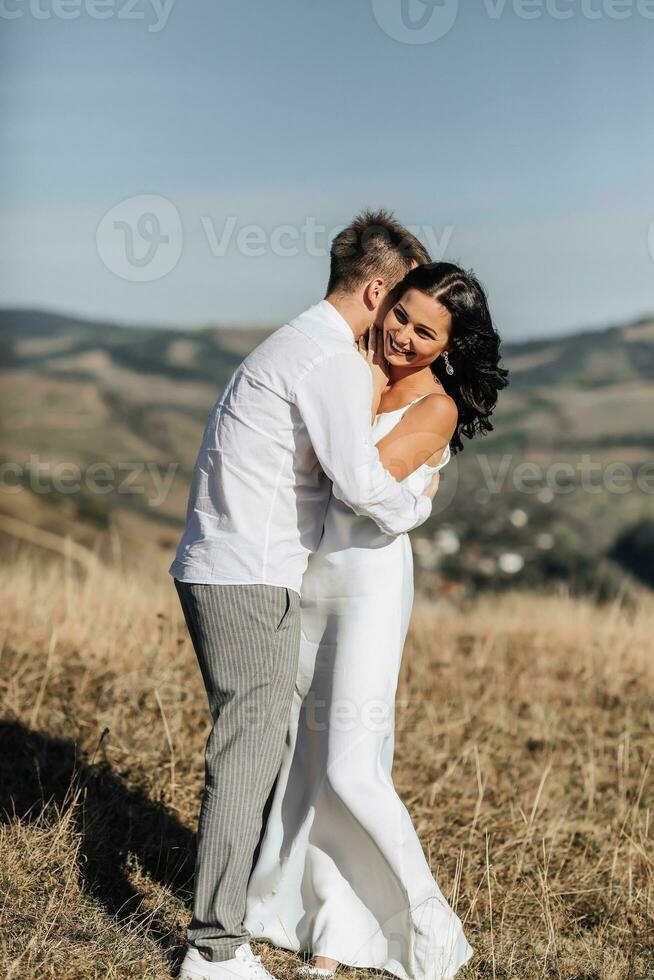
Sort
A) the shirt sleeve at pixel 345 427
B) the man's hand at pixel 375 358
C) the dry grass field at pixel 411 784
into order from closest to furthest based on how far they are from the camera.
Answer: the shirt sleeve at pixel 345 427 < the man's hand at pixel 375 358 < the dry grass field at pixel 411 784

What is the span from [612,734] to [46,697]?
116 inches

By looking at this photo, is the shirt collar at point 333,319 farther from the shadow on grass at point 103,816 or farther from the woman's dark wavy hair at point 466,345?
the shadow on grass at point 103,816

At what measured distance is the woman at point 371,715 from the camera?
3.10m

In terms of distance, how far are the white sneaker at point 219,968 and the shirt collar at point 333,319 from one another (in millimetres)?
1703

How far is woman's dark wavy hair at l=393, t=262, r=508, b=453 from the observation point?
3.06m

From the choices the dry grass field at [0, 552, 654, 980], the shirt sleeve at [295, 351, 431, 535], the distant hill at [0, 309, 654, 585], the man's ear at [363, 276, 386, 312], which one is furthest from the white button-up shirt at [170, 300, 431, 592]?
the distant hill at [0, 309, 654, 585]

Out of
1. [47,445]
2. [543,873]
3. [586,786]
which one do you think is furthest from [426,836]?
[47,445]

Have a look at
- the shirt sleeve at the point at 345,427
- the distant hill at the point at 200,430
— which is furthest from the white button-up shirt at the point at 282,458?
the distant hill at the point at 200,430

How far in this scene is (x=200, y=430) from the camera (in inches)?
885

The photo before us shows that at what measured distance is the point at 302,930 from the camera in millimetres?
3256

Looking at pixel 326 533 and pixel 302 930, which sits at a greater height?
pixel 326 533

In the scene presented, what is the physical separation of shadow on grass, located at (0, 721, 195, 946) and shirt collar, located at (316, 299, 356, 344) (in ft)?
6.09

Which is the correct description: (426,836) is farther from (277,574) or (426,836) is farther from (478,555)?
(478,555)

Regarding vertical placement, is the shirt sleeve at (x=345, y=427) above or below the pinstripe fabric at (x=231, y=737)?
above
